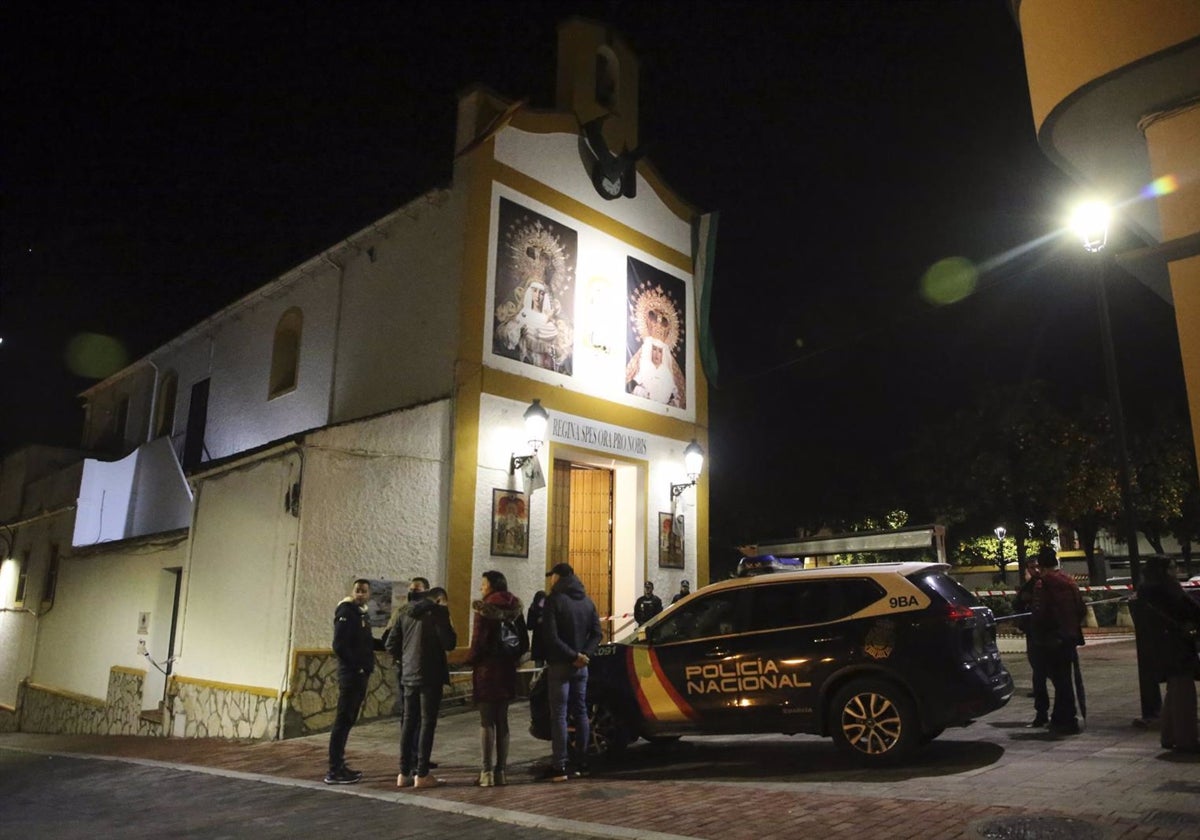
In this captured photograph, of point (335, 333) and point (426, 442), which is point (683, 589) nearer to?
point (426, 442)

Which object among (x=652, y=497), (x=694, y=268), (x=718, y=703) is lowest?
(x=718, y=703)

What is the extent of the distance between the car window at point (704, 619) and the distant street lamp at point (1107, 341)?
4.61 m

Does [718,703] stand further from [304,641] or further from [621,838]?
[304,641]

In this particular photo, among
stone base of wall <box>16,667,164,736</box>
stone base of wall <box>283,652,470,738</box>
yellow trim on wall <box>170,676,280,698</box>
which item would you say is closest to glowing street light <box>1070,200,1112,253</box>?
stone base of wall <box>283,652,470,738</box>

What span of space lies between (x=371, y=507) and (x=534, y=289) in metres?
4.83

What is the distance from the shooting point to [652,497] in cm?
1661

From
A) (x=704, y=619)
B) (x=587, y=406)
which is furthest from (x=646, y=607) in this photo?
(x=704, y=619)

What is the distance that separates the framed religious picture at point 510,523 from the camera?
45.0 ft

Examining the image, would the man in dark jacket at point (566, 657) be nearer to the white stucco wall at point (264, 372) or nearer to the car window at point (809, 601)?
the car window at point (809, 601)

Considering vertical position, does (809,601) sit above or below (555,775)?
above

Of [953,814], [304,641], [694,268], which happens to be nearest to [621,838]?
[953,814]

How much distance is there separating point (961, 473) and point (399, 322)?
28.3m

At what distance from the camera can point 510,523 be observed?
45.7ft

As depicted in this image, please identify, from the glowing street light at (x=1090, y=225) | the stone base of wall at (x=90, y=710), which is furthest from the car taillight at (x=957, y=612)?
the stone base of wall at (x=90, y=710)
